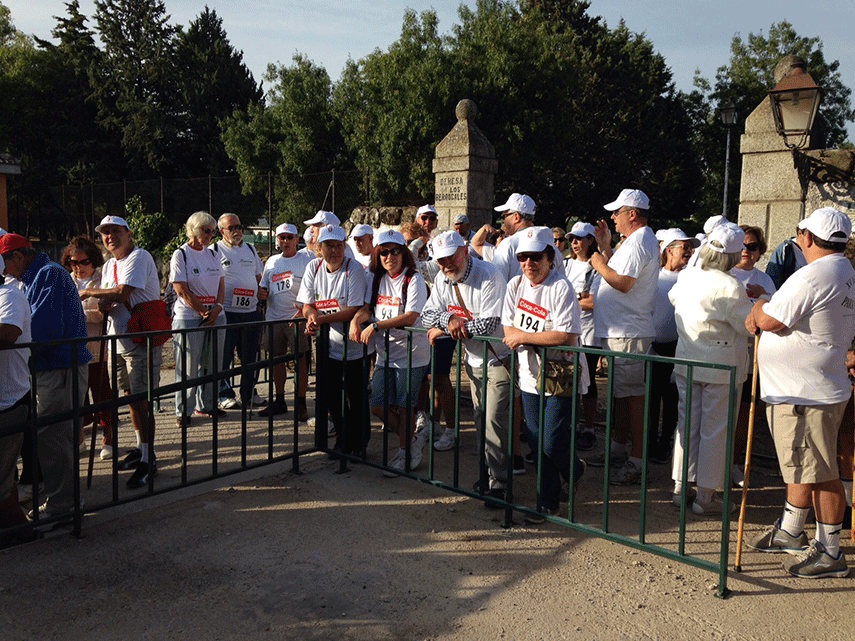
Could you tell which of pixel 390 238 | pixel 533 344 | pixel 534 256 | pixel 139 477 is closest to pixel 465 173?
pixel 390 238

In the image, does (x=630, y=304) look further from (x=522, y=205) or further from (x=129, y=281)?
(x=129, y=281)

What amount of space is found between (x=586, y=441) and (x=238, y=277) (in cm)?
362

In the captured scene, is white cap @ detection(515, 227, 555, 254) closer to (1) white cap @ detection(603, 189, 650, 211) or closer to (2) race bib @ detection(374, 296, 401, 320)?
(1) white cap @ detection(603, 189, 650, 211)

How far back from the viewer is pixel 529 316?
4.22 m

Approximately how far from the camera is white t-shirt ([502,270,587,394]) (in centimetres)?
412

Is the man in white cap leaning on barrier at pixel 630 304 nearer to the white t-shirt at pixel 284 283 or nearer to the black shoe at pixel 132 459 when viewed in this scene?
→ the white t-shirt at pixel 284 283

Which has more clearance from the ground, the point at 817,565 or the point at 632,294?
the point at 632,294

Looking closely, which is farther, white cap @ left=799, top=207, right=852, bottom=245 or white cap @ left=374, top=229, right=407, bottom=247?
white cap @ left=374, top=229, right=407, bottom=247

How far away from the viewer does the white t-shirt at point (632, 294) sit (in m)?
5.00

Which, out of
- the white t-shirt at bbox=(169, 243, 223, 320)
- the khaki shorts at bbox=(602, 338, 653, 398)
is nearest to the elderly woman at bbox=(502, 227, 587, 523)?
the khaki shorts at bbox=(602, 338, 653, 398)

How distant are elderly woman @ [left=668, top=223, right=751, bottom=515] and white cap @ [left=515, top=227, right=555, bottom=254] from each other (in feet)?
3.31

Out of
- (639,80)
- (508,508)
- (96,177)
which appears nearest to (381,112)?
(639,80)

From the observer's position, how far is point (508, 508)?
4.29 meters

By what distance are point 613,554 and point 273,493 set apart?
89.3 inches
